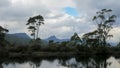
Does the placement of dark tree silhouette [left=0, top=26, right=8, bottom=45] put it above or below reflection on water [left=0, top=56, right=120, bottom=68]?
above

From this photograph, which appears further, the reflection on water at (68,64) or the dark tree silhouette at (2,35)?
the dark tree silhouette at (2,35)

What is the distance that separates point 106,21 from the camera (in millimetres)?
94500

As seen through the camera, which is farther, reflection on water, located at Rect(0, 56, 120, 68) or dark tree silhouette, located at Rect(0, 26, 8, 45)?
dark tree silhouette, located at Rect(0, 26, 8, 45)

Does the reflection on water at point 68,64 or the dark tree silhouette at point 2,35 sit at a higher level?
the dark tree silhouette at point 2,35

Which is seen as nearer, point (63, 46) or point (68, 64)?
point (68, 64)

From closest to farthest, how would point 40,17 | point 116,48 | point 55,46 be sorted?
point 55,46 < point 40,17 < point 116,48

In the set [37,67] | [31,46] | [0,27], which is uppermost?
[0,27]

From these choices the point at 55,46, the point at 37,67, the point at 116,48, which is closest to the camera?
the point at 37,67

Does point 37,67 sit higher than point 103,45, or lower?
lower

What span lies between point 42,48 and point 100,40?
1718cm

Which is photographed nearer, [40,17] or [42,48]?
[42,48]

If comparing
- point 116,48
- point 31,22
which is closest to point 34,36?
point 31,22

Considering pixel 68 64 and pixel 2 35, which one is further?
pixel 2 35

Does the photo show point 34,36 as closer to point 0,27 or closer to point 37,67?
point 0,27
